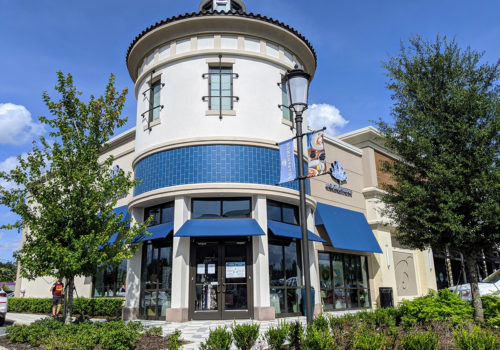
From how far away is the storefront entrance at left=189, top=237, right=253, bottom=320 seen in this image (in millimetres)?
13211

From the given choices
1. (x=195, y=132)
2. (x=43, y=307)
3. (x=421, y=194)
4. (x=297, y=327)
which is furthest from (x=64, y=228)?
(x=43, y=307)

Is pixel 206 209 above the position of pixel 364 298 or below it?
above

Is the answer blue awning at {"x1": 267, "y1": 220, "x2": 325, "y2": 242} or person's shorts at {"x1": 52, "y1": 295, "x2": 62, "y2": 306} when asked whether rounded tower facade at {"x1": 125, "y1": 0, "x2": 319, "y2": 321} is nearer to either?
blue awning at {"x1": 267, "y1": 220, "x2": 325, "y2": 242}

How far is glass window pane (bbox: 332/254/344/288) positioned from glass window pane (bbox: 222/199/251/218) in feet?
19.5

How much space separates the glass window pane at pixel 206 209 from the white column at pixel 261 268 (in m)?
1.38

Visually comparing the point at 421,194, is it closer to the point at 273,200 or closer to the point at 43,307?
the point at 273,200

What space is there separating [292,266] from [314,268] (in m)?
1.47

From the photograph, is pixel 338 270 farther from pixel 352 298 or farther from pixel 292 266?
pixel 292 266

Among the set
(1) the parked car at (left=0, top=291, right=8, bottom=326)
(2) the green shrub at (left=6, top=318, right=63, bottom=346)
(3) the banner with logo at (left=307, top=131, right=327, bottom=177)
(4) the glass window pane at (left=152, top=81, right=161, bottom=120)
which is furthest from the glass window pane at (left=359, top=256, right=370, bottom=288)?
(1) the parked car at (left=0, top=291, right=8, bottom=326)

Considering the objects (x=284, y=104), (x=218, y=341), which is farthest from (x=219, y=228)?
(x=218, y=341)

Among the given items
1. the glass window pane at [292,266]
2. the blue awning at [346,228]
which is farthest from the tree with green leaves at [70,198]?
the blue awning at [346,228]

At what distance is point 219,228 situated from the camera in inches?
520

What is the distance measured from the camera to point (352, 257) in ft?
62.3

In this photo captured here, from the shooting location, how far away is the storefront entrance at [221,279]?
13.2 meters
